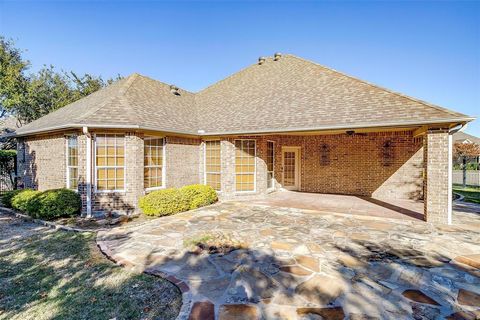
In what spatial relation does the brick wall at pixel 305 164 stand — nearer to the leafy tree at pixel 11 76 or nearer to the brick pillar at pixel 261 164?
the brick pillar at pixel 261 164

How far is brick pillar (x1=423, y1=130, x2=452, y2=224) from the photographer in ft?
21.7

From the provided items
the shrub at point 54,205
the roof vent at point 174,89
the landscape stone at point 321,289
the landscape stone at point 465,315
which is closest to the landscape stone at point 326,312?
the landscape stone at point 321,289

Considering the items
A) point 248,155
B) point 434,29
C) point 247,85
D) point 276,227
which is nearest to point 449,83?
point 434,29

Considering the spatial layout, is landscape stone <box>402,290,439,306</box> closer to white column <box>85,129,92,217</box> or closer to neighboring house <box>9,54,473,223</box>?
neighboring house <box>9,54,473,223</box>

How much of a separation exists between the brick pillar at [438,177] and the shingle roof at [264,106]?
0.69 metres

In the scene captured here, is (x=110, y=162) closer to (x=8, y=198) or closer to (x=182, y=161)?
(x=182, y=161)

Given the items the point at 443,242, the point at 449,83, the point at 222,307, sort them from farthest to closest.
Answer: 1. the point at 449,83
2. the point at 443,242
3. the point at 222,307

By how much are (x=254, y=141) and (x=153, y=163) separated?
4.58m

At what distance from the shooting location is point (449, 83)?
1291 cm

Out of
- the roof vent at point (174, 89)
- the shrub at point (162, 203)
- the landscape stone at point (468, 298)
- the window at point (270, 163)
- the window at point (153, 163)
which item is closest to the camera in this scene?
the landscape stone at point (468, 298)

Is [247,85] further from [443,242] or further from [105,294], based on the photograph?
[105,294]

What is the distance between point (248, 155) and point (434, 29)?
9.07 meters

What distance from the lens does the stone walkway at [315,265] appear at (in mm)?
2994

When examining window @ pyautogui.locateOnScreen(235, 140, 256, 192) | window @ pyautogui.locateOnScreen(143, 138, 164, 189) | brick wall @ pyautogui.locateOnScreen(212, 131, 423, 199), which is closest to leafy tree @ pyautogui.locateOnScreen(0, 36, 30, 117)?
window @ pyautogui.locateOnScreen(143, 138, 164, 189)
